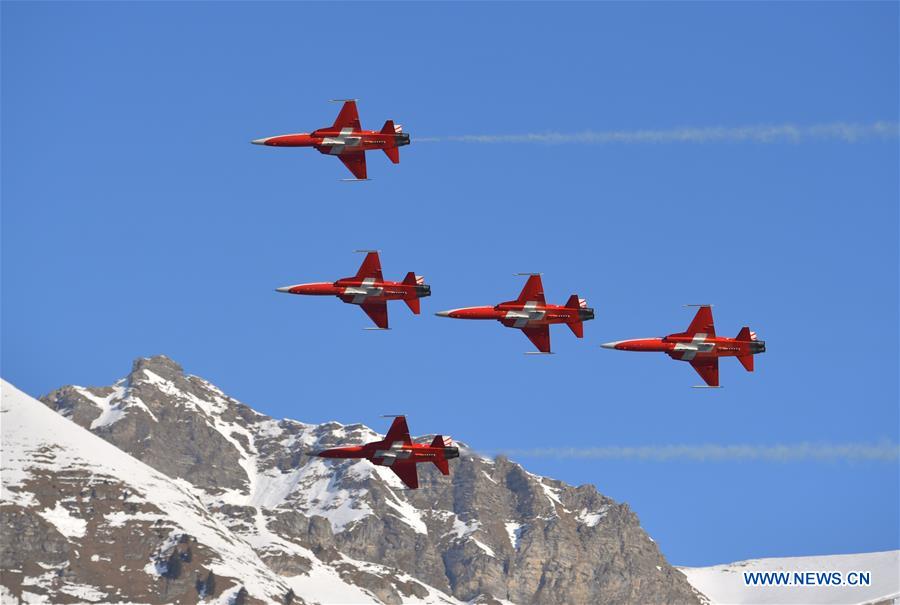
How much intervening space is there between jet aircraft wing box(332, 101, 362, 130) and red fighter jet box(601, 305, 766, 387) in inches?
1513

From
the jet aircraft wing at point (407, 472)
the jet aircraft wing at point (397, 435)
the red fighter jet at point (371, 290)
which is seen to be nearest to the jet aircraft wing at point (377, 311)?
the red fighter jet at point (371, 290)

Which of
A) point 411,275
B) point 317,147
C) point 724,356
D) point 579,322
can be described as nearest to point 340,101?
point 317,147

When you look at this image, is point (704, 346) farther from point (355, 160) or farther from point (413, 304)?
point (355, 160)

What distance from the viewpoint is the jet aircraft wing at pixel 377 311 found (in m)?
195

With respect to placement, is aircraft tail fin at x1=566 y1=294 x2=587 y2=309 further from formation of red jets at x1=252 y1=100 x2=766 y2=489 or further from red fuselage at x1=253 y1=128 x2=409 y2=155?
red fuselage at x1=253 y1=128 x2=409 y2=155

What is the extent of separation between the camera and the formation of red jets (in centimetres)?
19225

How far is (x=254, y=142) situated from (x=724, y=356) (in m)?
59.1

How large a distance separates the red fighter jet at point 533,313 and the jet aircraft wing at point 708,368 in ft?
46.1

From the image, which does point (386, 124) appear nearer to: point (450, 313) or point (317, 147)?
point (317, 147)

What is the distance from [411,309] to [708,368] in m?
35.1

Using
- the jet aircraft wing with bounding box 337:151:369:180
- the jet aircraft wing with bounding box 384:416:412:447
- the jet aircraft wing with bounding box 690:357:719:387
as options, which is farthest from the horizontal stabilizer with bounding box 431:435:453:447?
the jet aircraft wing with bounding box 337:151:369:180

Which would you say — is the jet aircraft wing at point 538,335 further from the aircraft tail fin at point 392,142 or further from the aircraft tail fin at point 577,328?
the aircraft tail fin at point 392,142

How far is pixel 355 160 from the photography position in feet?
644

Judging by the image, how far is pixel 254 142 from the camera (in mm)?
195375
